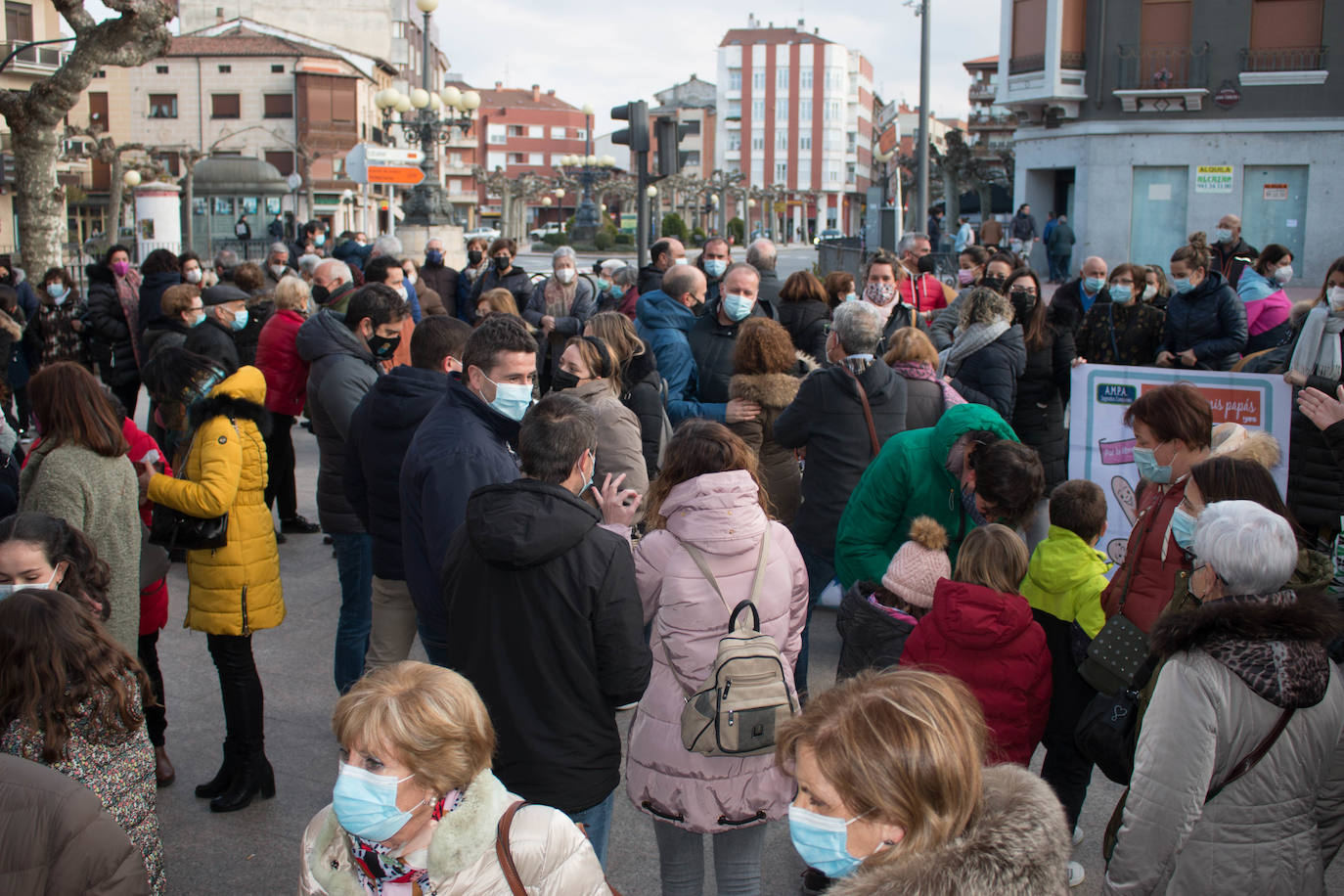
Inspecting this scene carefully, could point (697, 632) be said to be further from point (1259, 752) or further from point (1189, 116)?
point (1189, 116)

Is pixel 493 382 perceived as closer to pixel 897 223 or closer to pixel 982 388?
pixel 982 388

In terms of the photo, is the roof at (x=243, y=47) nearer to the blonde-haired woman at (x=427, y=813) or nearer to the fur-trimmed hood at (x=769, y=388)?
the fur-trimmed hood at (x=769, y=388)

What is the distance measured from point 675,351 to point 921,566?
299 cm

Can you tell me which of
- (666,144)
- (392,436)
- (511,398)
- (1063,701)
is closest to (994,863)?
(1063,701)

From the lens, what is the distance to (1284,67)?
78.9ft

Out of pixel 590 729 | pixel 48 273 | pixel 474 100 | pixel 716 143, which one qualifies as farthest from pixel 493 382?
pixel 716 143

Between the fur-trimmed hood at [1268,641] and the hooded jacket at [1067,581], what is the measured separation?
1.18m

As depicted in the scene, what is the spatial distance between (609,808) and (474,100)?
2143cm

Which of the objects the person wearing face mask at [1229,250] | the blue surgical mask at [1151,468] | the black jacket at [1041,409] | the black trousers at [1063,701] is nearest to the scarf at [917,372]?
the blue surgical mask at [1151,468]

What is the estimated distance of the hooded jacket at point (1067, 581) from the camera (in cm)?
388

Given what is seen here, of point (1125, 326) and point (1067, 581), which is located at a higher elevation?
point (1125, 326)

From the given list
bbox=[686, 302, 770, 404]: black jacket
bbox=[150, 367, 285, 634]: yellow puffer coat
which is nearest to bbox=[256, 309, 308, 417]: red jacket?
bbox=[686, 302, 770, 404]: black jacket

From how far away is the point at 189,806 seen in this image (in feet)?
15.1

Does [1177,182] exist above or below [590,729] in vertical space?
above
